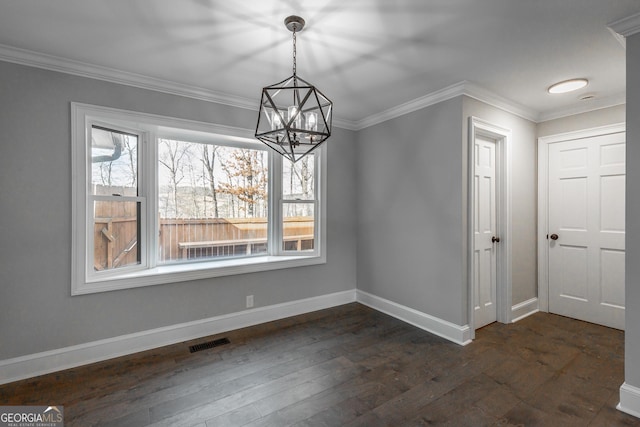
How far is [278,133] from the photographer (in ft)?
5.47

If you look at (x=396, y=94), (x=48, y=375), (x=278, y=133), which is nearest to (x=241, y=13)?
(x=278, y=133)

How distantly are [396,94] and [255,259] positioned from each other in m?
2.45

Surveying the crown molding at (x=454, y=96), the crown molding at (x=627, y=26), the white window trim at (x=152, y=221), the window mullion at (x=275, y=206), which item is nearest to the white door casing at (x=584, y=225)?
the crown molding at (x=454, y=96)

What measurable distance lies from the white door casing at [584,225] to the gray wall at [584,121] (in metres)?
0.07

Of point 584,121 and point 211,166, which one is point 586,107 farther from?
point 211,166

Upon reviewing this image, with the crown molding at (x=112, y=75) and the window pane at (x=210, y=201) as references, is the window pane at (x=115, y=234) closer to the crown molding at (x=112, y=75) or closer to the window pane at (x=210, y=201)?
the window pane at (x=210, y=201)

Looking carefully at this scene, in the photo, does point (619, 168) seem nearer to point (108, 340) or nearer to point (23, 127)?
point (108, 340)

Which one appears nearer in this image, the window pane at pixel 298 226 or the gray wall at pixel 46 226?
the gray wall at pixel 46 226

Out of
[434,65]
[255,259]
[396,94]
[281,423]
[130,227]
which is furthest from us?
[255,259]

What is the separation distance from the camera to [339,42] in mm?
2164

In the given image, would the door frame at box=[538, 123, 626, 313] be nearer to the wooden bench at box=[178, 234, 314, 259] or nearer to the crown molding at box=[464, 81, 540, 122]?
the crown molding at box=[464, 81, 540, 122]

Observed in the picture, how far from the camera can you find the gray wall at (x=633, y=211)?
187 centimetres

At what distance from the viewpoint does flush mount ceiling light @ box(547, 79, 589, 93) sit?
2.76 meters

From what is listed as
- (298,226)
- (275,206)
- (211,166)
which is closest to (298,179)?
(275,206)
